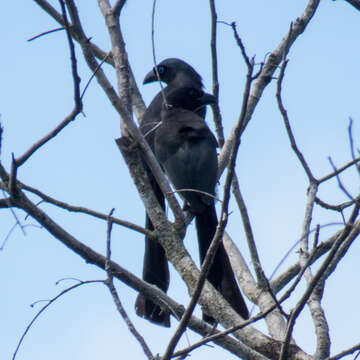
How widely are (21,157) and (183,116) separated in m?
2.75

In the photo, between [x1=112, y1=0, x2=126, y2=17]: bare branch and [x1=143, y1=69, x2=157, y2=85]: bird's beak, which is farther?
[x1=143, y1=69, x2=157, y2=85]: bird's beak

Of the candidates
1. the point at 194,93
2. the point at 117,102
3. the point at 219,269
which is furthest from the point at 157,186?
the point at 117,102

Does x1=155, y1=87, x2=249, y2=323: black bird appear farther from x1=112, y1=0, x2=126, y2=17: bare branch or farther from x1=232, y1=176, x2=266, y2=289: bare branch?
x1=112, y1=0, x2=126, y2=17: bare branch

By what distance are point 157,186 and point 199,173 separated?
859 mm

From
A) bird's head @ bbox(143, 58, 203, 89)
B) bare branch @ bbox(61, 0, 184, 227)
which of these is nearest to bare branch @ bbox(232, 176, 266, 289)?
bare branch @ bbox(61, 0, 184, 227)

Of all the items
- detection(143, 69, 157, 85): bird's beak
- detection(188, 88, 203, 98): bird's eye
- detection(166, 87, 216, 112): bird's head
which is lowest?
detection(166, 87, 216, 112): bird's head

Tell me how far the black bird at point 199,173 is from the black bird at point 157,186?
0.76 ft

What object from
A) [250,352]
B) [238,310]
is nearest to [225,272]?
[238,310]

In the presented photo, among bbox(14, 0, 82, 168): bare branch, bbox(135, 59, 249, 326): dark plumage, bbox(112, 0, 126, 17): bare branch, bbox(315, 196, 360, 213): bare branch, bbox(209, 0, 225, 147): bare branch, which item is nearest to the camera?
bbox(14, 0, 82, 168): bare branch

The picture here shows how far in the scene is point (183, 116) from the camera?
5602mm

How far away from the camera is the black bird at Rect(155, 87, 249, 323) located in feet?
16.3

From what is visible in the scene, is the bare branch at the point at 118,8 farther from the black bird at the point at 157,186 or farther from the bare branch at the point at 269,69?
the bare branch at the point at 269,69

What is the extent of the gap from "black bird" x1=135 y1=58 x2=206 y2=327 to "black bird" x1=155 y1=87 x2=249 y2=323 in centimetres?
23

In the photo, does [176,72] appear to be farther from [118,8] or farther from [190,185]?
[118,8]
